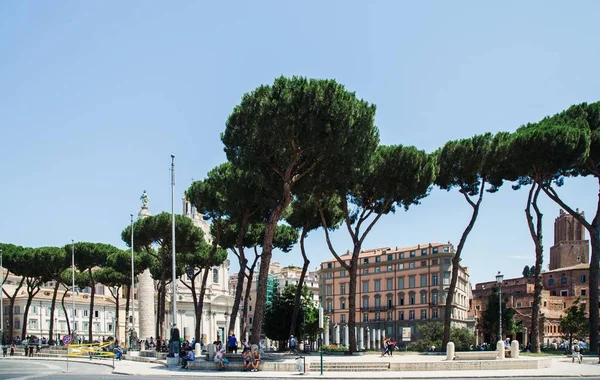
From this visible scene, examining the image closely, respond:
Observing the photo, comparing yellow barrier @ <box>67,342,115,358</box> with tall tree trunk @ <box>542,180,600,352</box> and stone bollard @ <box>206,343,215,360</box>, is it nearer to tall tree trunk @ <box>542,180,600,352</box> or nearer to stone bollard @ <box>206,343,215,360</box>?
stone bollard @ <box>206,343,215,360</box>

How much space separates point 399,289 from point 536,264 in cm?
5761

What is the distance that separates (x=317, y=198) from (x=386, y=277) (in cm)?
6194

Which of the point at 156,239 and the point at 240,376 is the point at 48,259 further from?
the point at 240,376

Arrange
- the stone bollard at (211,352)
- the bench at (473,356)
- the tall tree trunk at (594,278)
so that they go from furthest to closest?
the tall tree trunk at (594,278) < the stone bollard at (211,352) < the bench at (473,356)

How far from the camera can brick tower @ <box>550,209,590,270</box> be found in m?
138

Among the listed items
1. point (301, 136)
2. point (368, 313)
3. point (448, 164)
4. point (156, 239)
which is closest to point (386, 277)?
point (368, 313)

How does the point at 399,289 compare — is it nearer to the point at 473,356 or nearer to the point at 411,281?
the point at 411,281

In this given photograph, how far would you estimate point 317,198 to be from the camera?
39.2 m

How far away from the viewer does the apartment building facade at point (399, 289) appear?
299 feet

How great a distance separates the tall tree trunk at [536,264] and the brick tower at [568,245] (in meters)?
104

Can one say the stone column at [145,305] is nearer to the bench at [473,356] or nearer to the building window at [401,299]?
the building window at [401,299]

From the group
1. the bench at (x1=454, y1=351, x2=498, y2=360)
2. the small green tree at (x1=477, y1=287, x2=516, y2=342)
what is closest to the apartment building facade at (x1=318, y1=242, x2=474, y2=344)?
the small green tree at (x1=477, y1=287, x2=516, y2=342)

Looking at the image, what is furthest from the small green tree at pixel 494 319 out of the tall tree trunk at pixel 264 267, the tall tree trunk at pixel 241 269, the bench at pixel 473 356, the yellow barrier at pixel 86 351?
the tall tree trunk at pixel 264 267

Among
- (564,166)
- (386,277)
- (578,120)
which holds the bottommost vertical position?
(386,277)
